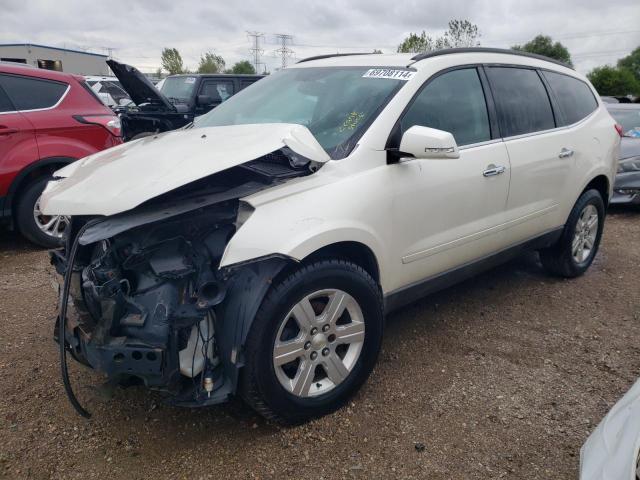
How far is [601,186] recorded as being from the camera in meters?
4.57

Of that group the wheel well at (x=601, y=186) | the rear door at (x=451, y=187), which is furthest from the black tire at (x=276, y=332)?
the wheel well at (x=601, y=186)

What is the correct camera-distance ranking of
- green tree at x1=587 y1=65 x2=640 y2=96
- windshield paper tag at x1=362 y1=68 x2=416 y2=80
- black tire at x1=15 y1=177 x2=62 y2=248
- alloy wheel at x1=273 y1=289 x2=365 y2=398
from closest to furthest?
alloy wheel at x1=273 y1=289 x2=365 y2=398, windshield paper tag at x1=362 y1=68 x2=416 y2=80, black tire at x1=15 y1=177 x2=62 y2=248, green tree at x1=587 y1=65 x2=640 y2=96

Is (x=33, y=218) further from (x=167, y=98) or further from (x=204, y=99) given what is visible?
(x=167, y=98)

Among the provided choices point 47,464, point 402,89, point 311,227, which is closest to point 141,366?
point 47,464

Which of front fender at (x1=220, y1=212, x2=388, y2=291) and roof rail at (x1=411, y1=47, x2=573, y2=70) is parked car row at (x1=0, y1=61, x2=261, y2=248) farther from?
roof rail at (x1=411, y1=47, x2=573, y2=70)

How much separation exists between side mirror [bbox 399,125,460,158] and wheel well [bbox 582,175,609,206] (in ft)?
7.72

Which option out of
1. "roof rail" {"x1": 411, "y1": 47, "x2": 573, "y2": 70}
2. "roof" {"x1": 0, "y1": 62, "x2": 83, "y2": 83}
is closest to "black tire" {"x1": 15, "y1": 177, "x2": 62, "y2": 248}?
"roof" {"x1": 0, "y1": 62, "x2": 83, "y2": 83}

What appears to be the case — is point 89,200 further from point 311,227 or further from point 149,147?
point 311,227

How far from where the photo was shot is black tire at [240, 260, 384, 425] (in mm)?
2254

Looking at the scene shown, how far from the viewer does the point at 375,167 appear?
2680mm

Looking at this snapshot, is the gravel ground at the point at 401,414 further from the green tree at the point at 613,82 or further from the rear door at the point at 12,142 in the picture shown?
the green tree at the point at 613,82

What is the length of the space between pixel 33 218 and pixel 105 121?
4.24ft

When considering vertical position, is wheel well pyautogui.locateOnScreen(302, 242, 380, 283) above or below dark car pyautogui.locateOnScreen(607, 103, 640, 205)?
above

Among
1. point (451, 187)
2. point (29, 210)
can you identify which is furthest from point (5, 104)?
point (451, 187)
